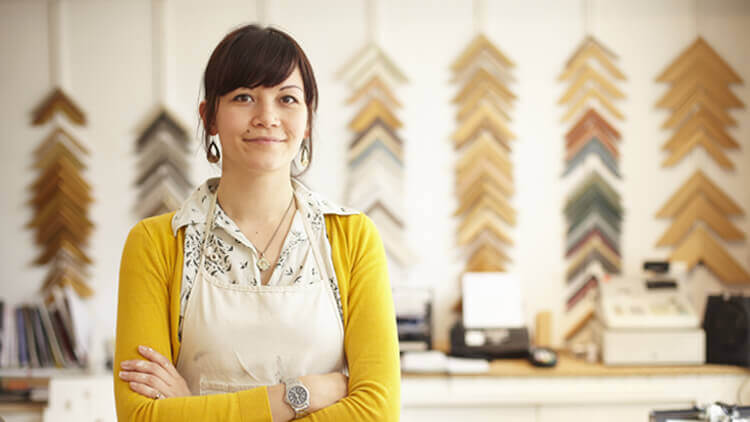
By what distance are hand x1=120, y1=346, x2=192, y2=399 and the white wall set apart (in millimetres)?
2174

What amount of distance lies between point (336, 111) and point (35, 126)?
169cm

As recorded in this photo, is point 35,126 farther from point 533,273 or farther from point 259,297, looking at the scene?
point 533,273

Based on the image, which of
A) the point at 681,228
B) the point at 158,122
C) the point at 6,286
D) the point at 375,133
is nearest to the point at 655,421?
the point at 681,228

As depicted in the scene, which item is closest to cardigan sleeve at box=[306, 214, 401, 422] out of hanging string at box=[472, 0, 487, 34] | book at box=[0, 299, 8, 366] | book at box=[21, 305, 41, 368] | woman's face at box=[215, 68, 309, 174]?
woman's face at box=[215, 68, 309, 174]

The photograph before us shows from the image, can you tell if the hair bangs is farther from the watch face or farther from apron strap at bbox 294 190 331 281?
the watch face

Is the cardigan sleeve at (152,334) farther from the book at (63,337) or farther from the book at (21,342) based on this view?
the book at (21,342)

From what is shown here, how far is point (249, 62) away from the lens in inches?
48.5

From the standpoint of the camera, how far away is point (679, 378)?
9.14 ft

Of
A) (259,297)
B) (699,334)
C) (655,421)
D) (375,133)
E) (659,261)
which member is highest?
(375,133)

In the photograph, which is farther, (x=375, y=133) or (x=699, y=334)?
(x=375, y=133)

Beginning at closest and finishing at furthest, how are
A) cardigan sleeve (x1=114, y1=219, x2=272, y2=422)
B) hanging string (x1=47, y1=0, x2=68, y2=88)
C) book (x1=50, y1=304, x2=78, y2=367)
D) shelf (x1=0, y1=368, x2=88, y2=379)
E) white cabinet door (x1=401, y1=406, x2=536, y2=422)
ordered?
1. cardigan sleeve (x1=114, y1=219, x2=272, y2=422)
2. white cabinet door (x1=401, y1=406, x2=536, y2=422)
3. shelf (x1=0, y1=368, x2=88, y2=379)
4. book (x1=50, y1=304, x2=78, y2=367)
5. hanging string (x1=47, y1=0, x2=68, y2=88)

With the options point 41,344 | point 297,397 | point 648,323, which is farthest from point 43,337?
point 648,323

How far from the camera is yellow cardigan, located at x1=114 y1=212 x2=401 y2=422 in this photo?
120cm

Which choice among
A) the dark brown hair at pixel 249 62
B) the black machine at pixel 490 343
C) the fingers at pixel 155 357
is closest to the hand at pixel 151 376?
the fingers at pixel 155 357
